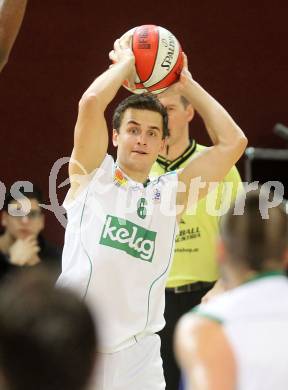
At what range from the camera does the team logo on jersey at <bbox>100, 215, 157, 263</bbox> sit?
4742 millimetres

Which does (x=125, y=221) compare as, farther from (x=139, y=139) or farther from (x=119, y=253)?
(x=139, y=139)

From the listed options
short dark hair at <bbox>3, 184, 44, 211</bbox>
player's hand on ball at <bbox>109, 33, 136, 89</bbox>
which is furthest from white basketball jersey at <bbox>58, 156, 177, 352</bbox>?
short dark hair at <bbox>3, 184, 44, 211</bbox>

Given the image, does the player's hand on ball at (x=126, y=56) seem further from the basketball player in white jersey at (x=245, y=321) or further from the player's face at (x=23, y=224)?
the basketball player in white jersey at (x=245, y=321)

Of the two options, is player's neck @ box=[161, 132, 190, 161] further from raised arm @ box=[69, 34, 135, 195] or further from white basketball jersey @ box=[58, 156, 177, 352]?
raised arm @ box=[69, 34, 135, 195]

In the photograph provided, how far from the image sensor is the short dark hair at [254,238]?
2.72 meters

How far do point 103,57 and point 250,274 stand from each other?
558cm

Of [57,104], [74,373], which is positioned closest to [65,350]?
[74,373]

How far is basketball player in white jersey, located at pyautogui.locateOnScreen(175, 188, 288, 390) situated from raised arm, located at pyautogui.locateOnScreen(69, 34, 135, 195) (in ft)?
6.56

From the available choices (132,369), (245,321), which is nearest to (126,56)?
(132,369)

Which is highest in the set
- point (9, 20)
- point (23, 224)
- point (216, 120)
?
point (9, 20)

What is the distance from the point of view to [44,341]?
2.01m

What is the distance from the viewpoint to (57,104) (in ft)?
26.7

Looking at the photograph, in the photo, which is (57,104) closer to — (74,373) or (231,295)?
(231,295)

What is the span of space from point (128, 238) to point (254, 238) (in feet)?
6.78
